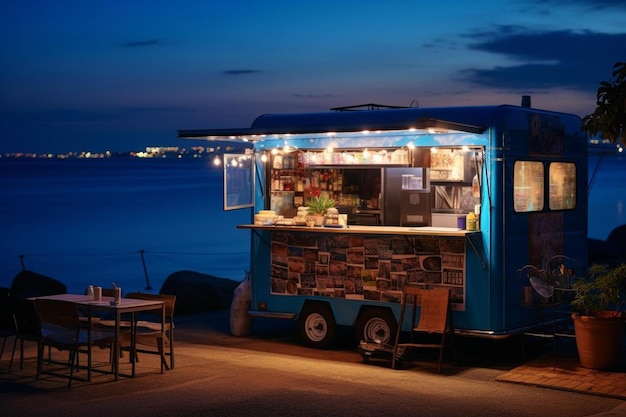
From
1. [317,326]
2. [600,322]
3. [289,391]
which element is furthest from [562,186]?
[289,391]

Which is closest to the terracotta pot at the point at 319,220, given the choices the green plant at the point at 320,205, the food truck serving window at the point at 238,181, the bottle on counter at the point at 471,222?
the green plant at the point at 320,205

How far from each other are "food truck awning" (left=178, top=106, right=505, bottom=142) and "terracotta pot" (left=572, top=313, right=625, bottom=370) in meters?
2.28

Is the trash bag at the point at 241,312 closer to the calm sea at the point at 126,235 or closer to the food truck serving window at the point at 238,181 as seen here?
the food truck serving window at the point at 238,181

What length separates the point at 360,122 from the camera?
477 inches

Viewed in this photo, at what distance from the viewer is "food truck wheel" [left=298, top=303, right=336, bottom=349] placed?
12.1 meters

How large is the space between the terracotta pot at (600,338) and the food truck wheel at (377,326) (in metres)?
2.14

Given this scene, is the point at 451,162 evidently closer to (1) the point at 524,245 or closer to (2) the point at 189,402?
(1) the point at 524,245

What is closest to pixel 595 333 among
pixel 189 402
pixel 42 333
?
pixel 189 402

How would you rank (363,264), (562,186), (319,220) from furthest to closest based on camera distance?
(319,220) → (562,186) → (363,264)

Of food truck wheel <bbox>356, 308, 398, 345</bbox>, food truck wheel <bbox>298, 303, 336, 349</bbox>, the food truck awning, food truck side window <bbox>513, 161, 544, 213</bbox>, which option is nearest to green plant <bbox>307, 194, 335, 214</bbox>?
the food truck awning

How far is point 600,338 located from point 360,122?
12.2ft

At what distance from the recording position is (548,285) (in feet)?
36.8

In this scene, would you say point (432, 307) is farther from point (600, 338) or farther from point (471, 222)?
point (600, 338)


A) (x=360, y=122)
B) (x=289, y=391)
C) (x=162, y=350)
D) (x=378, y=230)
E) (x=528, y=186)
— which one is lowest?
(x=289, y=391)
